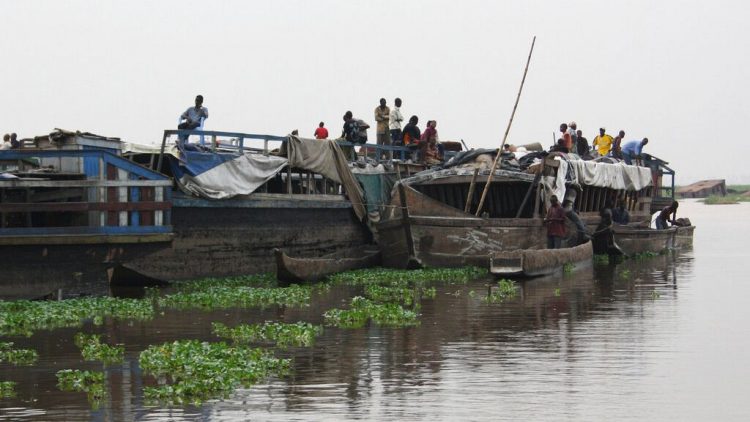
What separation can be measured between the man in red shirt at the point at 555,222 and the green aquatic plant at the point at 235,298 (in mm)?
7383

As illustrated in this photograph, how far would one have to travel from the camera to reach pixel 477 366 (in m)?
12.0

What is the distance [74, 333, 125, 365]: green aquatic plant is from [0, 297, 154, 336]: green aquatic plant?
147cm

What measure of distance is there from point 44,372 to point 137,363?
3.23 ft

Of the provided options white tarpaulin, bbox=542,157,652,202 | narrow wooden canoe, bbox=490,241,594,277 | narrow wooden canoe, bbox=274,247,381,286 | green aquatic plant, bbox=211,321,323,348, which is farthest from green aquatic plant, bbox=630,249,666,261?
green aquatic plant, bbox=211,321,323,348

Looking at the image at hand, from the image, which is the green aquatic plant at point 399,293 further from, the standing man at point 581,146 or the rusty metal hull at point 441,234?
the standing man at point 581,146

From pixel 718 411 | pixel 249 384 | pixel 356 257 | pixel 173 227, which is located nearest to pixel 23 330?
pixel 249 384

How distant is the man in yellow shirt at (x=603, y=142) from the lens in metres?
35.7

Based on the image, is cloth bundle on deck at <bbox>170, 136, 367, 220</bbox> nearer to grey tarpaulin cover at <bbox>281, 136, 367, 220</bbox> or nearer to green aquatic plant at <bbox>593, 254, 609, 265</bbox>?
grey tarpaulin cover at <bbox>281, 136, 367, 220</bbox>

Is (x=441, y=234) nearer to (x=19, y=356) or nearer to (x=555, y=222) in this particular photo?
(x=555, y=222)

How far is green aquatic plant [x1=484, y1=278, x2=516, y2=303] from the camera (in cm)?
1884

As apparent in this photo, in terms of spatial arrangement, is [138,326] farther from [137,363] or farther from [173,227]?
[173,227]

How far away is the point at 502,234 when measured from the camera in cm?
2423

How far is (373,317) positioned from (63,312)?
433 centimetres

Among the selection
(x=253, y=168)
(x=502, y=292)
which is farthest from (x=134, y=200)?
(x=502, y=292)
